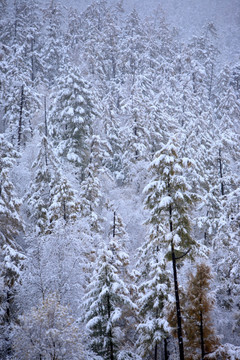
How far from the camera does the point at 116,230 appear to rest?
20.7m

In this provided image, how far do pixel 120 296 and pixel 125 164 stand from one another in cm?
1797

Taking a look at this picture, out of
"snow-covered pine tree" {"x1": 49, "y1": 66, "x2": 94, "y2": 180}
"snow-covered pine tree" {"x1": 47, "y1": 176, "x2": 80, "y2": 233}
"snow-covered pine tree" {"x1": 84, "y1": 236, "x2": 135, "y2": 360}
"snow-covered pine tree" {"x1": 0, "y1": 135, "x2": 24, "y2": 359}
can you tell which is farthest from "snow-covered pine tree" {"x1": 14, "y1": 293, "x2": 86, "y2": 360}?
"snow-covered pine tree" {"x1": 49, "y1": 66, "x2": 94, "y2": 180}

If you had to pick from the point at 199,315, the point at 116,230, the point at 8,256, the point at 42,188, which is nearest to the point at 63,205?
the point at 42,188

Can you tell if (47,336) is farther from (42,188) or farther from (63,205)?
(42,188)

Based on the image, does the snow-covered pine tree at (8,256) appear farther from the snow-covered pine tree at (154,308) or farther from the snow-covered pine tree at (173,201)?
the snow-covered pine tree at (173,201)

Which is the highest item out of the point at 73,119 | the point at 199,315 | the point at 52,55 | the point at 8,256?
the point at 52,55

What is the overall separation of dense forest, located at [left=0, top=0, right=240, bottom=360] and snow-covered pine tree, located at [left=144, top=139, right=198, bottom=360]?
0.06m

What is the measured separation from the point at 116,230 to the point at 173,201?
6.92 metres

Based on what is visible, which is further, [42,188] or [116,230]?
[42,188]

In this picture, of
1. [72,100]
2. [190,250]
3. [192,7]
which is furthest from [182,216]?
[192,7]

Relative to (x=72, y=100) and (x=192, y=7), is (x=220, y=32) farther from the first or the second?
(x=72, y=100)

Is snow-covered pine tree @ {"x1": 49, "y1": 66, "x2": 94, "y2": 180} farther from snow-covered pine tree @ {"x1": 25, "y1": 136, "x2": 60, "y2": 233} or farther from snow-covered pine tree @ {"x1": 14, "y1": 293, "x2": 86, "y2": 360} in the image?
snow-covered pine tree @ {"x1": 14, "y1": 293, "x2": 86, "y2": 360}

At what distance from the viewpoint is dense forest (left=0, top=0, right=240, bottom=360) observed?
15055 mm

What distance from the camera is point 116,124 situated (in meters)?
36.2
